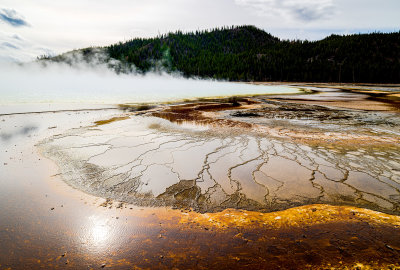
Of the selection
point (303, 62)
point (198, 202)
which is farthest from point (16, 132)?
point (303, 62)

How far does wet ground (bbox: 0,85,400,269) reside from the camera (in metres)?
2.74

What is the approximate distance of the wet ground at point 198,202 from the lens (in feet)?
8.98

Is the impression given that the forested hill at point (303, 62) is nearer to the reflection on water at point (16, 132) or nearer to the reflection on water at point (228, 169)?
the reflection on water at point (228, 169)

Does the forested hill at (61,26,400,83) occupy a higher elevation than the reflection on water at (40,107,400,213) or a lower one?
higher

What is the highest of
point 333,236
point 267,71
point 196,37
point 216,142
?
point 196,37

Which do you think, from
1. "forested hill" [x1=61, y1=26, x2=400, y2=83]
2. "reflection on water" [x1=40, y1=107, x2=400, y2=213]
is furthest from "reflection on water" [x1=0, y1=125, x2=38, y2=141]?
"forested hill" [x1=61, y1=26, x2=400, y2=83]

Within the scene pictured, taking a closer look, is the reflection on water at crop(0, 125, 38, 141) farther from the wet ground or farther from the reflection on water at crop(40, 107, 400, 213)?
the reflection on water at crop(40, 107, 400, 213)

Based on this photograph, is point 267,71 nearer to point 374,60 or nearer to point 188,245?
point 374,60

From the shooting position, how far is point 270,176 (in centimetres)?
496

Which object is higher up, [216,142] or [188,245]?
[216,142]

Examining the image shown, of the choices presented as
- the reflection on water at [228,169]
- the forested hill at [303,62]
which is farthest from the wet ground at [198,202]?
the forested hill at [303,62]

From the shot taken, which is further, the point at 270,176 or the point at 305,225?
the point at 270,176

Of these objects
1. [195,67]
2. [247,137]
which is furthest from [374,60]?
[247,137]

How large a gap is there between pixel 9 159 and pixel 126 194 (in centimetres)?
430
